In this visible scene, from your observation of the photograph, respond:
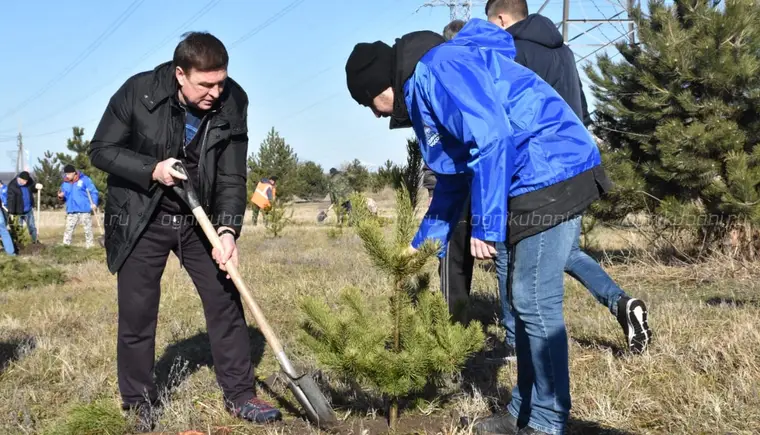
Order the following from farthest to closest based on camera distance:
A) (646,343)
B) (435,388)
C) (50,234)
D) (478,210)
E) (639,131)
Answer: (50,234), (639,131), (646,343), (435,388), (478,210)

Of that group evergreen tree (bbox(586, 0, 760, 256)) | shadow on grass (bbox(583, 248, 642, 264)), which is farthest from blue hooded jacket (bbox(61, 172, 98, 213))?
evergreen tree (bbox(586, 0, 760, 256))

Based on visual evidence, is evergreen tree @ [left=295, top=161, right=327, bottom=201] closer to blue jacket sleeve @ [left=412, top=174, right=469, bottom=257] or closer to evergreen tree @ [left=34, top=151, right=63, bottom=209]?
evergreen tree @ [left=34, top=151, right=63, bottom=209]

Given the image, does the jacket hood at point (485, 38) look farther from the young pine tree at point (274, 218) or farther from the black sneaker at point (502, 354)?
the young pine tree at point (274, 218)

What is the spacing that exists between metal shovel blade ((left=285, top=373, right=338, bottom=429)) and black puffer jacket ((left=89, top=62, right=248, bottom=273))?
2.75ft

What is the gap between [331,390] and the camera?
149 inches

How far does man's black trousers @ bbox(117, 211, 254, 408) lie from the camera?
11.4ft

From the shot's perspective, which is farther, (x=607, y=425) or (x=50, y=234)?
(x=50, y=234)

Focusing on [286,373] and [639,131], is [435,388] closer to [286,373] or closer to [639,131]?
[286,373]

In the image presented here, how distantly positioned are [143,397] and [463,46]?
2.36m

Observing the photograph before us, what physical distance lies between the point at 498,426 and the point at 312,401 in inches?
33.8

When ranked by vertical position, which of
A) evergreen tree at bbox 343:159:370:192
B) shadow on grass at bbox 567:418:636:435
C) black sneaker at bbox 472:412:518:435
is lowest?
shadow on grass at bbox 567:418:636:435

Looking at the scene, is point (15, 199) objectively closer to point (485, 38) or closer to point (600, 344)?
point (600, 344)

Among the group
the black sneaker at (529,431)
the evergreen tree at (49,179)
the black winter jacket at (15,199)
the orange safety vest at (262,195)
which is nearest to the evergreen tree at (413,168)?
the black sneaker at (529,431)

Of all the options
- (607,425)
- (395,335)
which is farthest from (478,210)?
(607,425)
